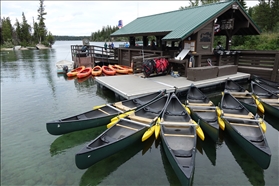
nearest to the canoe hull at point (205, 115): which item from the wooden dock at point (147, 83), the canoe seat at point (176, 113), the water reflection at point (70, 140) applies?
the canoe seat at point (176, 113)

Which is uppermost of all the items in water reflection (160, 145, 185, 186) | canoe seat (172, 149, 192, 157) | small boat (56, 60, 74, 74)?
small boat (56, 60, 74, 74)

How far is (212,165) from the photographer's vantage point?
572 cm

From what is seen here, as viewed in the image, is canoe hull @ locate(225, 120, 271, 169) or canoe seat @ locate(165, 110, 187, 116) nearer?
canoe hull @ locate(225, 120, 271, 169)

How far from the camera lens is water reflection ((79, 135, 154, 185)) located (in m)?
5.12

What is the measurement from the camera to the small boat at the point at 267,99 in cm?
863

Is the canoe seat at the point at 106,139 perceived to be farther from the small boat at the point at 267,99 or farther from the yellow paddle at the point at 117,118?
the small boat at the point at 267,99

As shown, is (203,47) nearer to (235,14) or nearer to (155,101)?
(235,14)

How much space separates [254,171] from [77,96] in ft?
32.3

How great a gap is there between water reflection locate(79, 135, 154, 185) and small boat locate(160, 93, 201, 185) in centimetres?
115

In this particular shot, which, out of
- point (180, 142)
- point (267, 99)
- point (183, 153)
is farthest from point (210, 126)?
point (267, 99)

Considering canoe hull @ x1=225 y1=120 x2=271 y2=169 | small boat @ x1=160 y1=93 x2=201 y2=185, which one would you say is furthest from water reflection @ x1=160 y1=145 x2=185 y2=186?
canoe hull @ x1=225 y1=120 x2=271 y2=169

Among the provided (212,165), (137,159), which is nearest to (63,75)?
(137,159)

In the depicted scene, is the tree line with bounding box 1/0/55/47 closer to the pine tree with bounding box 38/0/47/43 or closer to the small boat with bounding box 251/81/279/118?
the pine tree with bounding box 38/0/47/43

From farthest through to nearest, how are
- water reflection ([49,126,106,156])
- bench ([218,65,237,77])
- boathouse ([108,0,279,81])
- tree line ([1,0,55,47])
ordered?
tree line ([1,0,55,47]) → bench ([218,65,237,77]) → boathouse ([108,0,279,81]) → water reflection ([49,126,106,156])
